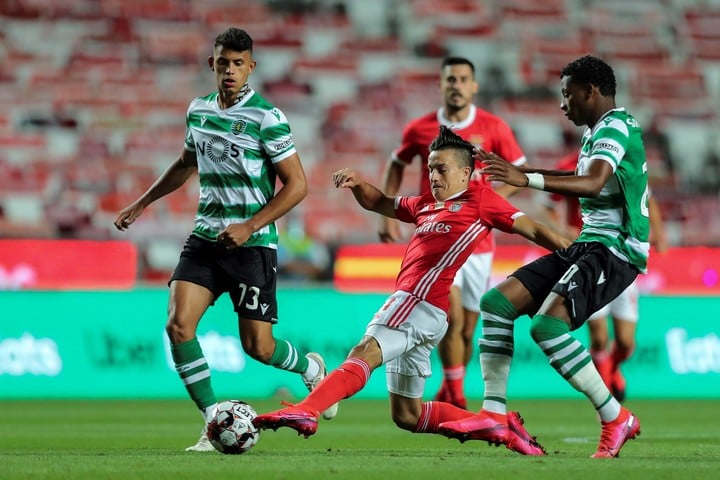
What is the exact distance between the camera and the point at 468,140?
927 cm

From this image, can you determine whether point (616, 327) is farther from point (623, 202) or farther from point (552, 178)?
point (552, 178)

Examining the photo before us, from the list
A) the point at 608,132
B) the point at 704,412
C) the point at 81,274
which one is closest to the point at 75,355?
the point at 81,274

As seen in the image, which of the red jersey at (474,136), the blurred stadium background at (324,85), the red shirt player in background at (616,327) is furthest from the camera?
the blurred stadium background at (324,85)

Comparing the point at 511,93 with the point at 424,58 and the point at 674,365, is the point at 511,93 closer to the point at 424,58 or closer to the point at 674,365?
the point at 424,58

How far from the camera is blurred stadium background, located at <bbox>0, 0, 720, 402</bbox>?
1434 cm

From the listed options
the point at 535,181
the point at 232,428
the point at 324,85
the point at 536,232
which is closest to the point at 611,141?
the point at 535,181

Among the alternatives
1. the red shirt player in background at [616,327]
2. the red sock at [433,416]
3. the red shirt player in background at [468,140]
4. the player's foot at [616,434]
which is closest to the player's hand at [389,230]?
the red shirt player in background at [468,140]

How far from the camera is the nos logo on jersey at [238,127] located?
21.5 feet

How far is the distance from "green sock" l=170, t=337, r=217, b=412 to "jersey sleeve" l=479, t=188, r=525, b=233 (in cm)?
157

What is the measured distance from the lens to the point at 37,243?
12.7 m

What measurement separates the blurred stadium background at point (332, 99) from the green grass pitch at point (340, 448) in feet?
7.44

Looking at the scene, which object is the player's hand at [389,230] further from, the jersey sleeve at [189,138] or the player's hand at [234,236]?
the player's hand at [234,236]

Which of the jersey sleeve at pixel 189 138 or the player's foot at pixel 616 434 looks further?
the jersey sleeve at pixel 189 138

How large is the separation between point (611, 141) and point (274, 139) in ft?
5.66
